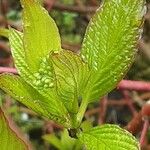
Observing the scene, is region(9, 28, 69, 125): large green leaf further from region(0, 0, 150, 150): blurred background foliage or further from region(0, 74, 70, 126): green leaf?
region(0, 0, 150, 150): blurred background foliage

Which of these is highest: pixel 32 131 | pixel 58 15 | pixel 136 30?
pixel 136 30

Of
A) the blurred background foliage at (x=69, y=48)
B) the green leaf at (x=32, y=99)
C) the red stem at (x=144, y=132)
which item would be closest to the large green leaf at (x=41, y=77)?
the green leaf at (x=32, y=99)

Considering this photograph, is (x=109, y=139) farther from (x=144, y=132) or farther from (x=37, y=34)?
(x=144, y=132)

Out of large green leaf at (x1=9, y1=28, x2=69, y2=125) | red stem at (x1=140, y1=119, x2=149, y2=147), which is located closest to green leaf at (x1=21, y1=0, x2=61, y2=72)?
large green leaf at (x1=9, y1=28, x2=69, y2=125)

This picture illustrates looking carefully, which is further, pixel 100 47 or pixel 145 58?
pixel 145 58

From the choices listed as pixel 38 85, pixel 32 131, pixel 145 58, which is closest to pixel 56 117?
pixel 38 85

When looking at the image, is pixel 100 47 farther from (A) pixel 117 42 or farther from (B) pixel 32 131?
(B) pixel 32 131
